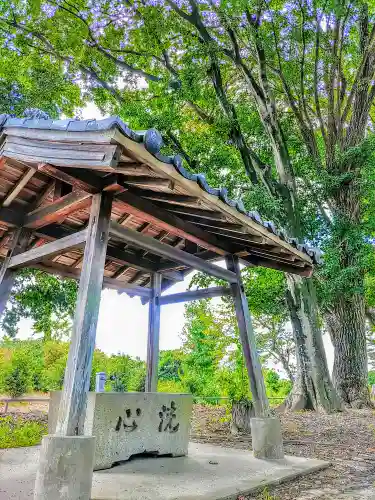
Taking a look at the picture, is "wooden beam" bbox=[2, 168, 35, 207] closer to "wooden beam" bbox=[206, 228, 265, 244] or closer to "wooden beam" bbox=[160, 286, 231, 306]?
"wooden beam" bbox=[206, 228, 265, 244]

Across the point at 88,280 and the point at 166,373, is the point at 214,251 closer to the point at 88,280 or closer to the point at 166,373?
the point at 88,280

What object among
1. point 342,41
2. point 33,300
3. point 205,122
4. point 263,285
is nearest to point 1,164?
point 33,300

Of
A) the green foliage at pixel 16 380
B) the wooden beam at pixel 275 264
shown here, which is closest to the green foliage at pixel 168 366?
the green foliage at pixel 16 380

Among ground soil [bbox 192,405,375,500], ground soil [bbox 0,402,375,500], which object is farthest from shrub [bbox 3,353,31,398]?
ground soil [bbox 192,405,375,500]

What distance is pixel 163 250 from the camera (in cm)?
406

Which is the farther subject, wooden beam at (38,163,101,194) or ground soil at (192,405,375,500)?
ground soil at (192,405,375,500)

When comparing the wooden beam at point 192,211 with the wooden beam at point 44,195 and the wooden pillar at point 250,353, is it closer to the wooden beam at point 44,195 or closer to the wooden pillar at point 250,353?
the wooden beam at point 44,195

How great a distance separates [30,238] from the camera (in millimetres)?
4441

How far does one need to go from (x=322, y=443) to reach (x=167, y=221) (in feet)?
14.2

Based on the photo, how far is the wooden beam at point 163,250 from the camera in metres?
3.63

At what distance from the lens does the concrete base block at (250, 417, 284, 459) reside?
14.3 feet

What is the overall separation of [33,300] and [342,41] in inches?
426

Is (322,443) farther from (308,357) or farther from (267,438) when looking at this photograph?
(308,357)

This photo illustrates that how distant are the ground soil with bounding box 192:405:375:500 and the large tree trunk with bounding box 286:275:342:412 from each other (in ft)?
1.40
